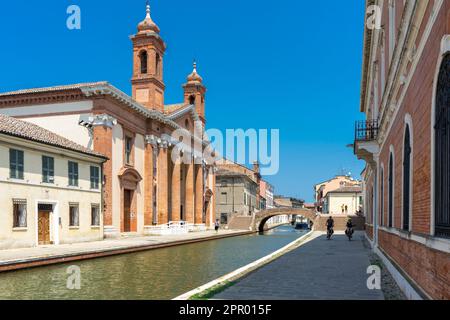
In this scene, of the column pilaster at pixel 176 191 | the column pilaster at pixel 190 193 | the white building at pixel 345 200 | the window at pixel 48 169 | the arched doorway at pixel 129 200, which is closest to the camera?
the window at pixel 48 169

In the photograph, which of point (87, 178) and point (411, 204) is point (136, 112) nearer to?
point (87, 178)

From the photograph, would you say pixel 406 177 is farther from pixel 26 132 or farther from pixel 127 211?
pixel 127 211

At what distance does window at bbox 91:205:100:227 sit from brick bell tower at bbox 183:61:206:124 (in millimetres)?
30167

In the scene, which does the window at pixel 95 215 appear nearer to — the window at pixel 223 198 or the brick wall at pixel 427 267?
the brick wall at pixel 427 267

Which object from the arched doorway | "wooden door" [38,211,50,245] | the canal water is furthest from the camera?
the arched doorway

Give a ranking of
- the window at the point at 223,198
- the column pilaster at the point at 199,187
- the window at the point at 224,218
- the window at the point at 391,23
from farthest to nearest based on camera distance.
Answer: the window at the point at 223,198
the window at the point at 224,218
the column pilaster at the point at 199,187
the window at the point at 391,23

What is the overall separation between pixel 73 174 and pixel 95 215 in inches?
134

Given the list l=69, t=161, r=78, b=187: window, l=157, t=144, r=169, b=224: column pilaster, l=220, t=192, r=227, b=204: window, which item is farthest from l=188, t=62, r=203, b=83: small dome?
l=69, t=161, r=78, b=187: window

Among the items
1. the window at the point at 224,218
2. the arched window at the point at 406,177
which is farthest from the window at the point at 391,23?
the window at the point at 224,218

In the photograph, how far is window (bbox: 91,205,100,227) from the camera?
1033 inches

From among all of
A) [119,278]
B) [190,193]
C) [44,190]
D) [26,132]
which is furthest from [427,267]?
[190,193]

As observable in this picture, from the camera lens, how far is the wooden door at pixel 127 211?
33750 mm

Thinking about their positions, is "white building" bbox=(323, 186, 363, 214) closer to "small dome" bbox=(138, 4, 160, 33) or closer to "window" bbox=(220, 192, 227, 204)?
"window" bbox=(220, 192, 227, 204)

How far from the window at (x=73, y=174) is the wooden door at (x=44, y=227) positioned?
250 centimetres
